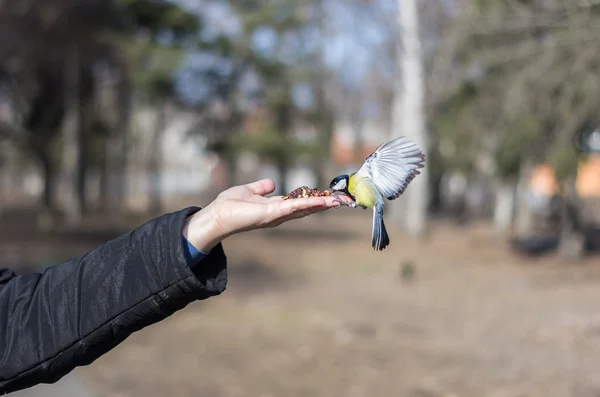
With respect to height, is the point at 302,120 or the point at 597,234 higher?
the point at 302,120

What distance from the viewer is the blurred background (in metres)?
7.36

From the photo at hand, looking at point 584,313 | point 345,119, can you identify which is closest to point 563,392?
point 584,313

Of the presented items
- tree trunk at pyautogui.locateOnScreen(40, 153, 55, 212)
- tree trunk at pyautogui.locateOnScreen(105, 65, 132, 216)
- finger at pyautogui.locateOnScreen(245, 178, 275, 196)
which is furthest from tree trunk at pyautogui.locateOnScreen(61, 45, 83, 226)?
finger at pyautogui.locateOnScreen(245, 178, 275, 196)

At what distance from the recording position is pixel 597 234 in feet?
61.5

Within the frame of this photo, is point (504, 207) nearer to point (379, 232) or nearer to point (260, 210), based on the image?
point (379, 232)

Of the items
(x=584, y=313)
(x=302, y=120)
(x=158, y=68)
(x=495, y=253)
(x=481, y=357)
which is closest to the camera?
(x=481, y=357)

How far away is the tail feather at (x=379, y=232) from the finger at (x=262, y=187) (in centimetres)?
34

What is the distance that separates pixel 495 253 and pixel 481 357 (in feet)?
27.9

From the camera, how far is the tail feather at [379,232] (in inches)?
74.2

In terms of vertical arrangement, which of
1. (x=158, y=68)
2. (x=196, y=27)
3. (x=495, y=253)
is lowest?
(x=495, y=253)

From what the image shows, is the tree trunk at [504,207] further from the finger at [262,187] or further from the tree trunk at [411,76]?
the finger at [262,187]

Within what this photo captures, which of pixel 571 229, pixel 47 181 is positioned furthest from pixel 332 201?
pixel 47 181

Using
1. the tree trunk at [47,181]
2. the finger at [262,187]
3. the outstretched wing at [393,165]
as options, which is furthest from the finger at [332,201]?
the tree trunk at [47,181]

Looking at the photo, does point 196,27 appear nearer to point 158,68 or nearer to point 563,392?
point 158,68
